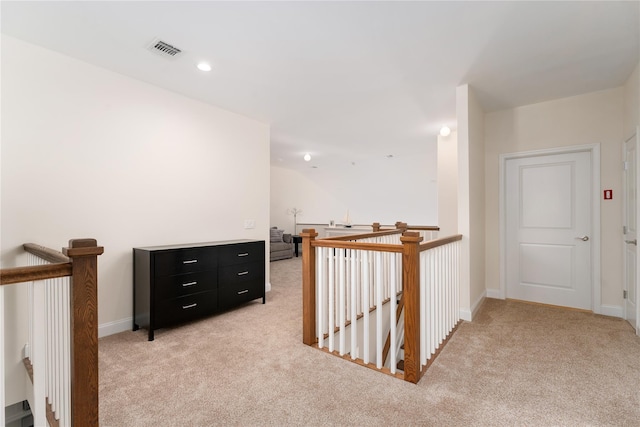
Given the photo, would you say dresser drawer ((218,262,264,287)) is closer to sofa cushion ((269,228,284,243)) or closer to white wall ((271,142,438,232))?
sofa cushion ((269,228,284,243))

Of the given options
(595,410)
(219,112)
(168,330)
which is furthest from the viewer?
(219,112)

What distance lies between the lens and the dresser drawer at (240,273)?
134 inches

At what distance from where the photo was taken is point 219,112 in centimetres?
384

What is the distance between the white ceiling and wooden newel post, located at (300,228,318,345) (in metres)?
1.64

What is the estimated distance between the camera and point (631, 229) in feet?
10.0

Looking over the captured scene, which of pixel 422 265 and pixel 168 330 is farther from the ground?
pixel 422 265

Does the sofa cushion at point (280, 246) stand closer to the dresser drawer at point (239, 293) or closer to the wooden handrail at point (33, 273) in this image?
the dresser drawer at point (239, 293)

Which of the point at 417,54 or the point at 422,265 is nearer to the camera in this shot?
the point at 422,265

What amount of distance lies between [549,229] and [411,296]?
286 centimetres

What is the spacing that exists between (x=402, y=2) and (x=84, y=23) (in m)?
2.31

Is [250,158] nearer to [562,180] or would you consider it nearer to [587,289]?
[562,180]

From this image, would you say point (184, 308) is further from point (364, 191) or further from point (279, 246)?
point (364, 191)

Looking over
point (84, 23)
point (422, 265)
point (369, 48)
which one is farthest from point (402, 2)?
point (84, 23)

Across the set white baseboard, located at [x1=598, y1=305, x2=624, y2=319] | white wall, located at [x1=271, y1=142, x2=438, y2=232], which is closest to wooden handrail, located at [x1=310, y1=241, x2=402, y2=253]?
white baseboard, located at [x1=598, y1=305, x2=624, y2=319]
